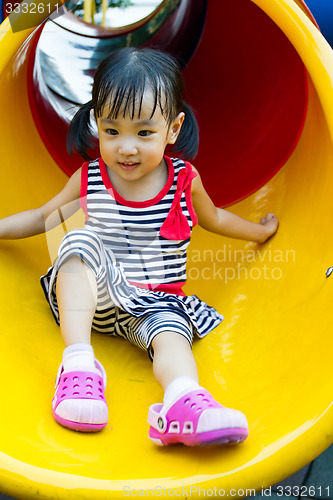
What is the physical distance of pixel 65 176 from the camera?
192 cm

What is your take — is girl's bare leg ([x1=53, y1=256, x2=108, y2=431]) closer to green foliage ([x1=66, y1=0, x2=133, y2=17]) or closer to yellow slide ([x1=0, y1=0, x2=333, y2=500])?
yellow slide ([x1=0, y1=0, x2=333, y2=500])

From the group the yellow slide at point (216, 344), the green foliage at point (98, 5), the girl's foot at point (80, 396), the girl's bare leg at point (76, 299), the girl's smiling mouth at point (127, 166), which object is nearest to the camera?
the yellow slide at point (216, 344)

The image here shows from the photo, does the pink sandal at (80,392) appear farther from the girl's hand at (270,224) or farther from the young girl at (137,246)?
the girl's hand at (270,224)

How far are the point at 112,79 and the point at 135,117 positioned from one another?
100 mm

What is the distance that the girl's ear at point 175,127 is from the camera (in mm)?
1365

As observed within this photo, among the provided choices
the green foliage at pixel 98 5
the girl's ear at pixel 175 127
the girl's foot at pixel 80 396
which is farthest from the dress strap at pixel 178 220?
the green foliage at pixel 98 5

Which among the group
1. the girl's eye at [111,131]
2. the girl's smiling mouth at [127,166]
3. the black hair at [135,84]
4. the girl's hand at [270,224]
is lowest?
the girl's hand at [270,224]

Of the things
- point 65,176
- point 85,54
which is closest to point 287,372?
point 65,176

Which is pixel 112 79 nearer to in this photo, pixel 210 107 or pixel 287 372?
pixel 287 372

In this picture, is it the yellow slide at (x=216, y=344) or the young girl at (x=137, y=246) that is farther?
the young girl at (x=137, y=246)

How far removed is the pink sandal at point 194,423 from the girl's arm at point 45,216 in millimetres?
589

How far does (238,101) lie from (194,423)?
4.47 ft

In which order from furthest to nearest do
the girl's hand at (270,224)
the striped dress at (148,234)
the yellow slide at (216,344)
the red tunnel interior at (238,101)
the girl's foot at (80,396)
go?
1. the red tunnel interior at (238,101)
2. the girl's hand at (270,224)
3. the striped dress at (148,234)
4. the girl's foot at (80,396)
5. the yellow slide at (216,344)

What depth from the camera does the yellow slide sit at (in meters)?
0.96
